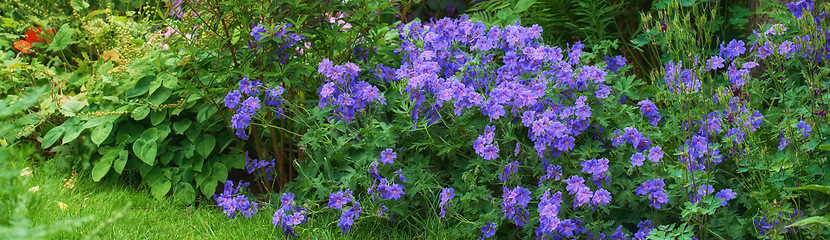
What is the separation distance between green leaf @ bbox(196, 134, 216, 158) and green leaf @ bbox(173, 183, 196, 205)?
6.8 inches

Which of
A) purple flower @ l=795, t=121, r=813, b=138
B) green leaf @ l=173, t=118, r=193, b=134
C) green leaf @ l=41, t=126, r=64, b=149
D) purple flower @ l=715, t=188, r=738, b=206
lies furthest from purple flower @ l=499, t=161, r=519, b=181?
green leaf @ l=41, t=126, r=64, b=149

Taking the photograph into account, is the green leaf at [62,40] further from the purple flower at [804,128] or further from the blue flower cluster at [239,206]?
the purple flower at [804,128]

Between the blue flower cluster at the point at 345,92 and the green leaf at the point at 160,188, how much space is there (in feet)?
3.27

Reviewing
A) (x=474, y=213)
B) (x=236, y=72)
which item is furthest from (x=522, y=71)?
(x=236, y=72)

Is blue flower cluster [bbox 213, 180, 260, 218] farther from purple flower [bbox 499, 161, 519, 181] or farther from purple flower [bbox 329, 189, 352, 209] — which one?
purple flower [bbox 499, 161, 519, 181]

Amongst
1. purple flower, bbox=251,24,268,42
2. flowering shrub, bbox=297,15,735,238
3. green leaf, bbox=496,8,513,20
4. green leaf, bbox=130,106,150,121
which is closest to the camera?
flowering shrub, bbox=297,15,735,238

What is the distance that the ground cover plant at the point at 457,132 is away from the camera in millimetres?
2189

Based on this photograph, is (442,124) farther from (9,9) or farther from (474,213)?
(9,9)

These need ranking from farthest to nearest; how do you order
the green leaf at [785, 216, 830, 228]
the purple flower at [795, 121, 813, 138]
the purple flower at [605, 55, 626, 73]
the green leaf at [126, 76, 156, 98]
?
the green leaf at [126, 76, 156, 98]
the purple flower at [605, 55, 626, 73]
the purple flower at [795, 121, 813, 138]
the green leaf at [785, 216, 830, 228]

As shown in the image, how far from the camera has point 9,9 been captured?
15.3ft

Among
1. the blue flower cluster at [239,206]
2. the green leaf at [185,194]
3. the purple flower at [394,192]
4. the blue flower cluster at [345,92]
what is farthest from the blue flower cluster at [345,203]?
the green leaf at [185,194]

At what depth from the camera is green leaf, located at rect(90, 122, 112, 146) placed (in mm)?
3214

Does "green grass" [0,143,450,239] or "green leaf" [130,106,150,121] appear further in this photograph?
"green leaf" [130,106,150,121]

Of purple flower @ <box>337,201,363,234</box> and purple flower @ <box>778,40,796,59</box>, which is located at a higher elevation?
purple flower @ <box>778,40,796,59</box>
